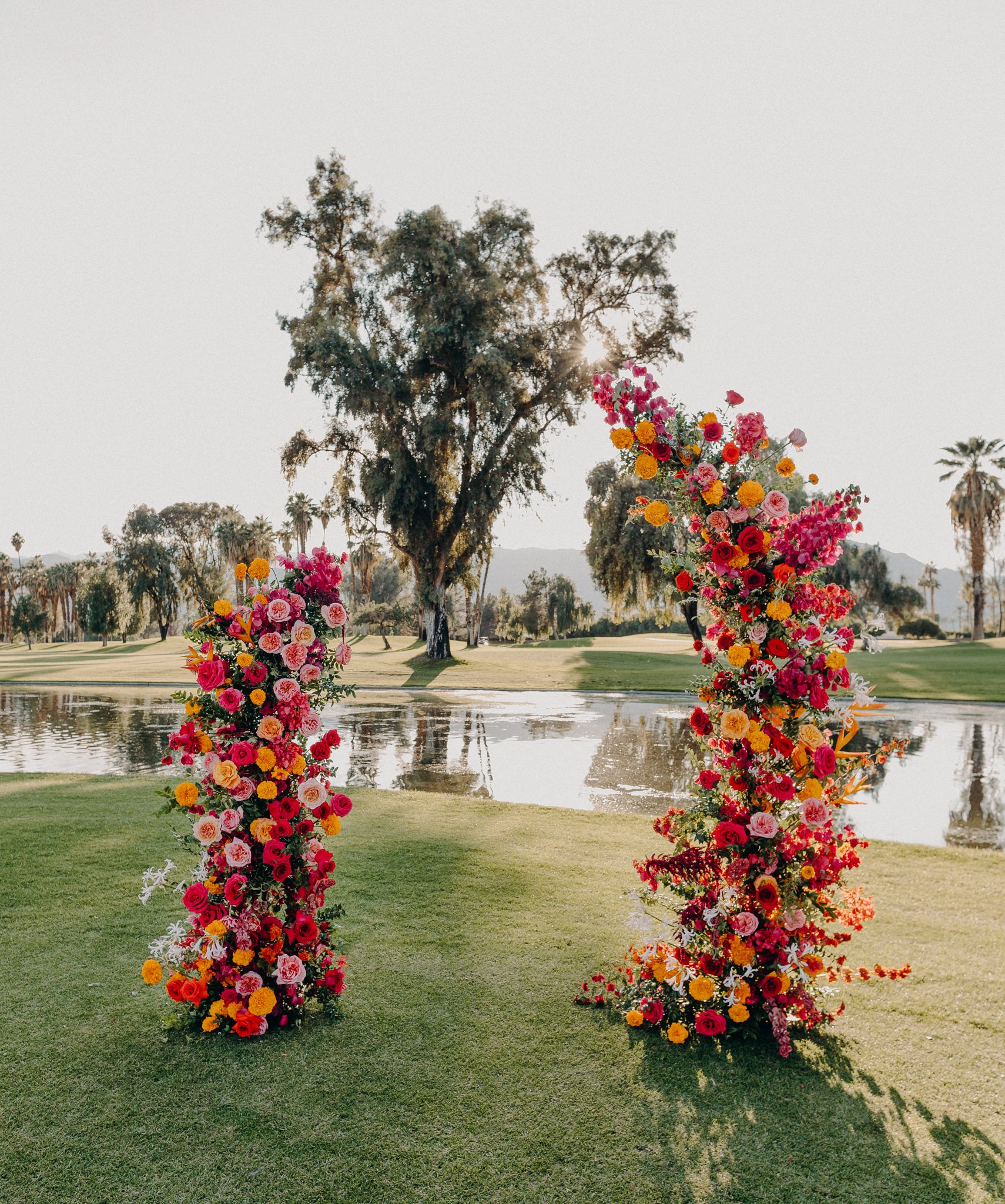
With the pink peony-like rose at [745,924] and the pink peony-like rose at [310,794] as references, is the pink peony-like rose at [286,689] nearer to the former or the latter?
the pink peony-like rose at [310,794]

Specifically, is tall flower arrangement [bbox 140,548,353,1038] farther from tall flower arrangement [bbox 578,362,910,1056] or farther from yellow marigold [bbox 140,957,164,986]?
tall flower arrangement [bbox 578,362,910,1056]

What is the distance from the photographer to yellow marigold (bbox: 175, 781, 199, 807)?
3781 millimetres

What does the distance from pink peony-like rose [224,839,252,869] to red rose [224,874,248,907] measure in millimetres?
62

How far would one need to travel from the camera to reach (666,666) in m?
33.7

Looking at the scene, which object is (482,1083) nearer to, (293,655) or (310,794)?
(310,794)

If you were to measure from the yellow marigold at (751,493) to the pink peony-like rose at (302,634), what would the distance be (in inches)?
86.2

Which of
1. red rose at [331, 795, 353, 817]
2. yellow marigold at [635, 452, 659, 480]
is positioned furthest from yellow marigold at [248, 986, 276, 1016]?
yellow marigold at [635, 452, 659, 480]

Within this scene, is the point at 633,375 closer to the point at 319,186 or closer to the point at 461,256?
the point at 461,256

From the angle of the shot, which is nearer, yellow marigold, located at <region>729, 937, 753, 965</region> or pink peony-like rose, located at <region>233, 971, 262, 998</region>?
yellow marigold, located at <region>729, 937, 753, 965</region>

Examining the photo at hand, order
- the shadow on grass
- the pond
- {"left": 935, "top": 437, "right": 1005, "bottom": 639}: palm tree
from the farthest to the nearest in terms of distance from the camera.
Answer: {"left": 935, "top": 437, "right": 1005, "bottom": 639}: palm tree
the pond
the shadow on grass

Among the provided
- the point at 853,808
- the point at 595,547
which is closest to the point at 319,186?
the point at 595,547

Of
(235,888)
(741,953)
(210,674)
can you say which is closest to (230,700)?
(210,674)

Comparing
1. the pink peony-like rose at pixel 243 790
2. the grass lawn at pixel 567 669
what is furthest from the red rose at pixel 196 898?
the grass lawn at pixel 567 669

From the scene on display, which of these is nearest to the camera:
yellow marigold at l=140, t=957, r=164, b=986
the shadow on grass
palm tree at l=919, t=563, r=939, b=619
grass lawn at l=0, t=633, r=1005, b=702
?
the shadow on grass
